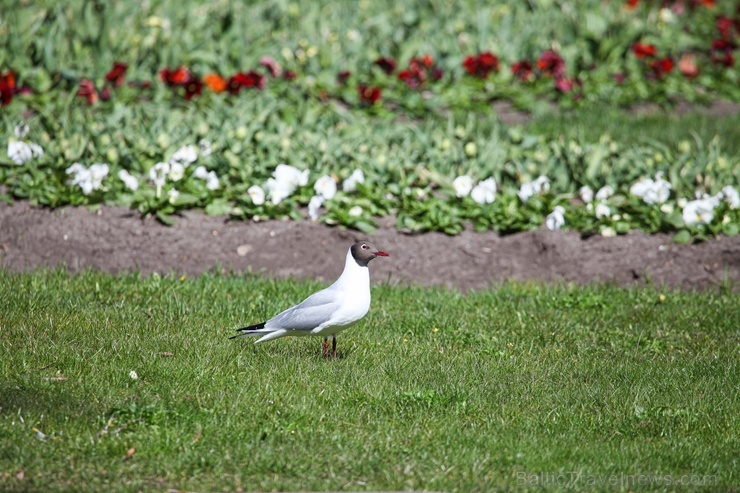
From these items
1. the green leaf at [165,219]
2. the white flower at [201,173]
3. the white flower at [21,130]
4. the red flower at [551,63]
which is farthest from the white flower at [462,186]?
the white flower at [21,130]

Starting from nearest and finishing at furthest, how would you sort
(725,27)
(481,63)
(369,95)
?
(369,95) → (481,63) → (725,27)

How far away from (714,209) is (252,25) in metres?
5.57

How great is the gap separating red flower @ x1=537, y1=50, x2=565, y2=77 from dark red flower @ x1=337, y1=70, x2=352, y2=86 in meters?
2.02

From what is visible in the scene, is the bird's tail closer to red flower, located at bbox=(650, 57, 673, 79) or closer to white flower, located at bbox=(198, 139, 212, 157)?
white flower, located at bbox=(198, 139, 212, 157)

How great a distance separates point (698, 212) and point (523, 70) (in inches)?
132

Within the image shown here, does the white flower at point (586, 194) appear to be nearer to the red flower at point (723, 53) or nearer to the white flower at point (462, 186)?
the white flower at point (462, 186)

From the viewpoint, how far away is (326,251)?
23.7 ft

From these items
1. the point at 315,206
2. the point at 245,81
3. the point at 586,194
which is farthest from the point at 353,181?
the point at 245,81

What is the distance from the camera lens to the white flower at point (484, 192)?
7.55 m

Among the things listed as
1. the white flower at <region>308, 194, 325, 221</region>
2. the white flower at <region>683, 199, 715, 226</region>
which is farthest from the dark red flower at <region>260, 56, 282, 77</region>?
the white flower at <region>683, 199, 715, 226</region>

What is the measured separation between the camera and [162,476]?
4184 millimetres

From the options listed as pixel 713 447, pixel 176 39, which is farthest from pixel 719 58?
pixel 713 447

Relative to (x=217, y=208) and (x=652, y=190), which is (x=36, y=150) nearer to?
(x=217, y=208)

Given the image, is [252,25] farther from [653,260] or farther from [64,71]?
[653,260]
